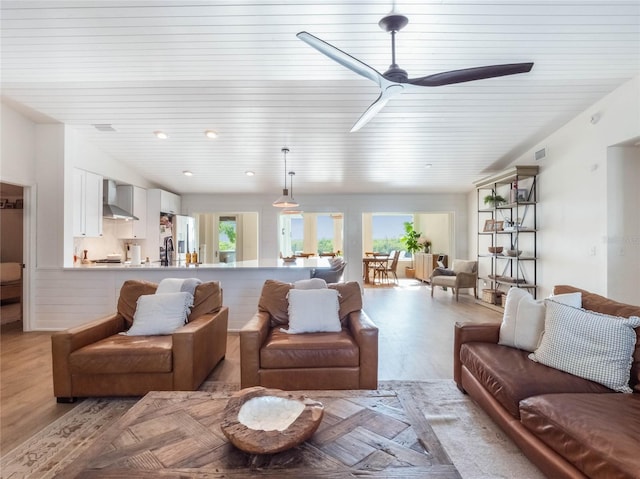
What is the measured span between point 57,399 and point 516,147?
6.39m

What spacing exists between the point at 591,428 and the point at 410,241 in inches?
371

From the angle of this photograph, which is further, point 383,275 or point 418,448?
point 383,275

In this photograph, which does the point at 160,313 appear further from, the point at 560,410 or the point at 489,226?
the point at 489,226

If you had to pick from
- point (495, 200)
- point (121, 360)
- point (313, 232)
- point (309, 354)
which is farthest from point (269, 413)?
point (313, 232)

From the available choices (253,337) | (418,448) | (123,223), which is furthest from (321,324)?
(123,223)

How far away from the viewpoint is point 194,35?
2770mm

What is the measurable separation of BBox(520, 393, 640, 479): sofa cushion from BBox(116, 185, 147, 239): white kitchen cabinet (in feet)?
20.3

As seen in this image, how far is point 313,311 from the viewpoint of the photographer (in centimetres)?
279

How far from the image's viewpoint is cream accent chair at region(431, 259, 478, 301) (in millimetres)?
6625

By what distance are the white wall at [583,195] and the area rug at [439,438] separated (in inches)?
109

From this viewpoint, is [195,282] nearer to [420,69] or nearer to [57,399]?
[57,399]

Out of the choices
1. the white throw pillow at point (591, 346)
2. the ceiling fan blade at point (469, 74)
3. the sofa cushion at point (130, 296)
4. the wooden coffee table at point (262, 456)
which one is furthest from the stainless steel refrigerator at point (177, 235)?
the white throw pillow at point (591, 346)

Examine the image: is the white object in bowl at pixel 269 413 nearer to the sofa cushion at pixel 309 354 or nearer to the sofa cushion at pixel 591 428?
the sofa cushion at pixel 309 354

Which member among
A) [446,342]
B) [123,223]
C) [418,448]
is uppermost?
[123,223]
